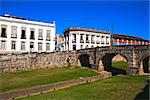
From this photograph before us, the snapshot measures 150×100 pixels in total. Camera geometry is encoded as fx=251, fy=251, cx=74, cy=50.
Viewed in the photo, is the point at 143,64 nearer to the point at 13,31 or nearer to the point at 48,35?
the point at 48,35

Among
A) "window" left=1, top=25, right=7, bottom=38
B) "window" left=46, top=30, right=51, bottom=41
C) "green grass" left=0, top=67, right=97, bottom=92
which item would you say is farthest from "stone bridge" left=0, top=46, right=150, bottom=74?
"window" left=1, top=25, right=7, bottom=38

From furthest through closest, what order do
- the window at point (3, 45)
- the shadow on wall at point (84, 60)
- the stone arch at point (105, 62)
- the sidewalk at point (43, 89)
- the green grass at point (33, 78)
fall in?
the shadow on wall at point (84, 60), the window at point (3, 45), the stone arch at point (105, 62), the green grass at point (33, 78), the sidewalk at point (43, 89)

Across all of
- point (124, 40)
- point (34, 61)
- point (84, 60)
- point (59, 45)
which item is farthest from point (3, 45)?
point (124, 40)

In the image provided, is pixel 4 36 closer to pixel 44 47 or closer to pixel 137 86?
pixel 44 47

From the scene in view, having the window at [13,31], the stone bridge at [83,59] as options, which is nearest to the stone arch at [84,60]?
the stone bridge at [83,59]

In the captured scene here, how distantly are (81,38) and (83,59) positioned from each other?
15.7 metres

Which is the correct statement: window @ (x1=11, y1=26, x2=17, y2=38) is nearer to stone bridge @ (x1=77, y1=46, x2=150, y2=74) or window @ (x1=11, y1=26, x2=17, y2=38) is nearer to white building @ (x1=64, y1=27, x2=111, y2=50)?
stone bridge @ (x1=77, y1=46, x2=150, y2=74)

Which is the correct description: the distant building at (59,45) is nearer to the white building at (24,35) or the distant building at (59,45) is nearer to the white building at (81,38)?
the white building at (81,38)

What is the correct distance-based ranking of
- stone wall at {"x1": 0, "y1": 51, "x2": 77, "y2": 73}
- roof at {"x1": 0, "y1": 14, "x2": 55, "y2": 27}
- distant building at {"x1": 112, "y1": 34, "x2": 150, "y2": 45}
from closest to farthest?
1. stone wall at {"x1": 0, "y1": 51, "x2": 77, "y2": 73}
2. roof at {"x1": 0, "y1": 14, "x2": 55, "y2": 27}
3. distant building at {"x1": 112, "y1": 34, "x2": 150, "y2": 45}

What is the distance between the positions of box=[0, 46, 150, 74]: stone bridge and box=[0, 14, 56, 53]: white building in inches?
182

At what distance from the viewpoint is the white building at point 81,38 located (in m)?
64.6

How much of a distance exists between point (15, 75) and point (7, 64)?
9.56 feet

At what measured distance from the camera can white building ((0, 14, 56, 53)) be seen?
46.3 meters

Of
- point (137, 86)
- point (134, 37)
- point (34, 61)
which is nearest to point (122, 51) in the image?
point (137, 86)
